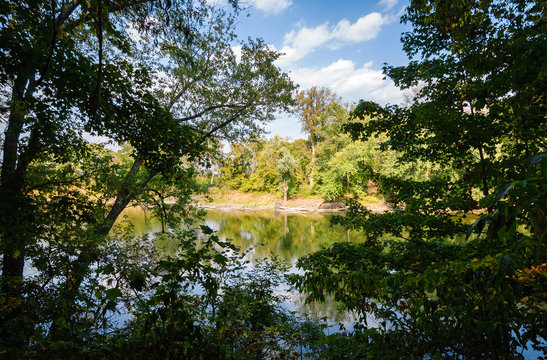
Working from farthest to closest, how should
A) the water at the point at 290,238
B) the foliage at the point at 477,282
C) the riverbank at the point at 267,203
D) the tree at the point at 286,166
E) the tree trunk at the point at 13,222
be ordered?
the tree at the point at 286,166, the riverbank at the point at 267,203, the water at the point at 290,238, the tree trunk at the point at 13,222, the foliage at the point at 477,282

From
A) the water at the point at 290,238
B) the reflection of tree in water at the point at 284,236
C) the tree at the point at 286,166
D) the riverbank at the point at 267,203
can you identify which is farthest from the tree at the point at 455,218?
the tree at the point at 286,166

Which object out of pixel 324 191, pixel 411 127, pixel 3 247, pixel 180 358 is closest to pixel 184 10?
pixel 3 247

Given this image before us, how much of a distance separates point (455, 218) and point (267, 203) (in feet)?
97.4

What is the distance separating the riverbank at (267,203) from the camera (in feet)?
88.6

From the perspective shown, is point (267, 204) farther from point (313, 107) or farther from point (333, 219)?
point (333, 219)

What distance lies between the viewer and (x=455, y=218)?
3590 millimetres

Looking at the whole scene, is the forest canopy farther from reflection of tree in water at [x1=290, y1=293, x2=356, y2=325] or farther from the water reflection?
the water reflection

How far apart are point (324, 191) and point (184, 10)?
27.1 meters

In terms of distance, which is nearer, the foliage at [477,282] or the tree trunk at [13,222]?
the foliage at [477,282]

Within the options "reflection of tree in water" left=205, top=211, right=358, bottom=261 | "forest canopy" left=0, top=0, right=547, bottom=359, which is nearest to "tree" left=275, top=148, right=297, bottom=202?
"reflection of tree in water" left=205, top=211, right=358, bottom=261

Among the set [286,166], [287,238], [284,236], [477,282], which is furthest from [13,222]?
[286,166]

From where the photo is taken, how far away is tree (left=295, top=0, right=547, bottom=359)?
5.00ft

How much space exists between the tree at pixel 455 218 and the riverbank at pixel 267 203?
21948mm

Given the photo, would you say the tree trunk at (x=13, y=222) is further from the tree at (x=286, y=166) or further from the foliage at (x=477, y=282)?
the tree at (x=286, y=166)
